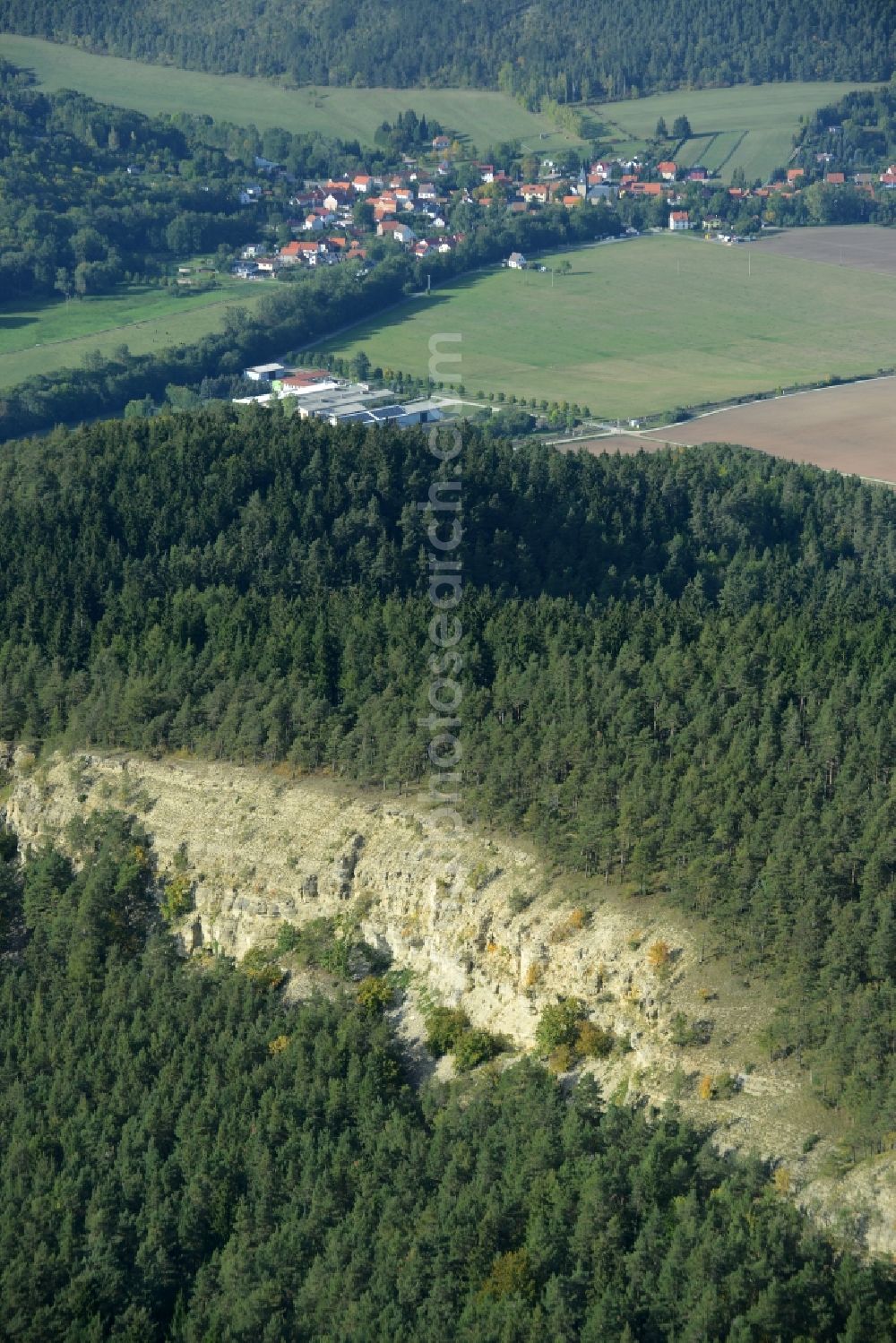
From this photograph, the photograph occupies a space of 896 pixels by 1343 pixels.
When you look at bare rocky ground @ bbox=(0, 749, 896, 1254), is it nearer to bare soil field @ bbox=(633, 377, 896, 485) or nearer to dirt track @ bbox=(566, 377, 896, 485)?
dirt track @ bbox=(566, 377, 896, 485)

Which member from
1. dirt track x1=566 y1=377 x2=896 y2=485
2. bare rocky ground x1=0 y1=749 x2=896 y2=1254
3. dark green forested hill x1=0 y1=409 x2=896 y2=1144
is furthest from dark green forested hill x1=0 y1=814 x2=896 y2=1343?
dirt track x1=566 y1=377 x2=896 y2=485

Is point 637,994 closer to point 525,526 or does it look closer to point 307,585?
point 307,585

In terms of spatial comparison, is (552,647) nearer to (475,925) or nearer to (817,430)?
(475,925)

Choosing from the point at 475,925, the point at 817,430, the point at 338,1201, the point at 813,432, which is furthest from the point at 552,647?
the point at 817,430

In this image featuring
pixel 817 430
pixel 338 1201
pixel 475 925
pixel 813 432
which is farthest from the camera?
pixel 817 430

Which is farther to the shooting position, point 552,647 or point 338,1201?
point 552,647

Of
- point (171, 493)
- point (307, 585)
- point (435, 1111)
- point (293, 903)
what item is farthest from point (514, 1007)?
point (171, 493)
